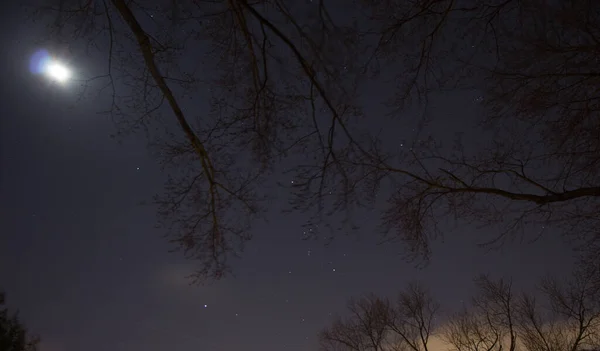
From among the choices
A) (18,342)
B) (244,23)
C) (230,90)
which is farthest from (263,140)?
(18,342)

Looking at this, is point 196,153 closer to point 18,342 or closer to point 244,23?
point 244,23

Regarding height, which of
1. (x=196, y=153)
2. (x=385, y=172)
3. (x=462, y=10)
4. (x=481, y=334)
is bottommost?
(x=196, y=153)

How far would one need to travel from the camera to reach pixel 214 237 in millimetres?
4758

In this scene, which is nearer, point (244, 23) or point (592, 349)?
point (244, 23)

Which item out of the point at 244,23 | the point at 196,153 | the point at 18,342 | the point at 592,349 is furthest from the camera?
the point at 18,342

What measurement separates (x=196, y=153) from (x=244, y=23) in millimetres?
1578

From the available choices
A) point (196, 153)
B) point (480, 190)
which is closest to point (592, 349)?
point (480, 190)

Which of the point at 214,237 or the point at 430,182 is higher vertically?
the point at 430,182

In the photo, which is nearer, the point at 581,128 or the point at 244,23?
the point at 244,23

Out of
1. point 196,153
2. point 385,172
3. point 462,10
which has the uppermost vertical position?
point 462,10

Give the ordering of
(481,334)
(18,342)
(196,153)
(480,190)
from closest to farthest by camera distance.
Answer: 1. (196,153)
2. (480,190)
3. (481,334)
4. (18,342)

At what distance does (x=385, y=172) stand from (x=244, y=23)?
8.33 feet

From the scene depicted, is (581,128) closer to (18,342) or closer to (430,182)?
(430,182)

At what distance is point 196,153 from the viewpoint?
459cm
